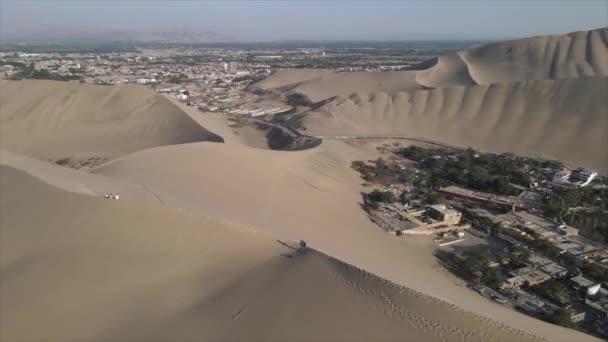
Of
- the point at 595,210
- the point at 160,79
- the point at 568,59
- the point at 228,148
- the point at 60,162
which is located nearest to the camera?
the point at 595,210

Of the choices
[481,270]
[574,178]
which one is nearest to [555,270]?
[481,270]

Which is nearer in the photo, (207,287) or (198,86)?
(207,287)

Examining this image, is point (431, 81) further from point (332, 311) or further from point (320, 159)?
point (332, 311)

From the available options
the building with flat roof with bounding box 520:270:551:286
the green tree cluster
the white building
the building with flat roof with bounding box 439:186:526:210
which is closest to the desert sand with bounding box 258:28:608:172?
the white building

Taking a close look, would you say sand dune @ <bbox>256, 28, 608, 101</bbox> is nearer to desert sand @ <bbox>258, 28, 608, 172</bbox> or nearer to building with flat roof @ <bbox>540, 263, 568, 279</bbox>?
desert sand @ <bbox>258, 28, 608, 172</bbox>

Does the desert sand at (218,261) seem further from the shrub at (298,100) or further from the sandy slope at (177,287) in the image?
the shrub at (298,100)

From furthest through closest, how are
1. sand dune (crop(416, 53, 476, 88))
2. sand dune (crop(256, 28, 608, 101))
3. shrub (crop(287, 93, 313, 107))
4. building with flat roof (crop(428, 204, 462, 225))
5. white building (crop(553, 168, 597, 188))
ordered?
sand dune (crop(416, 53, 476, 88)) < shrub (crop(287, 93, 313, 107)) < sand dune (crop(256, 28, 608, 101)) < white building (crop(553, 168, 597, 188)) < building with flat roof (crop(428, 204, 462, 225))

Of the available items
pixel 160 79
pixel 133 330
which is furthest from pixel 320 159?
pixel 160 79

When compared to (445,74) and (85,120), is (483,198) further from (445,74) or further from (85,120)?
(445,74)
